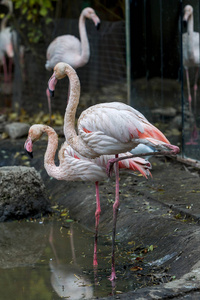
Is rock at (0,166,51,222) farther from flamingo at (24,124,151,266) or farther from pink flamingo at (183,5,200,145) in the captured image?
pink flamingo at (183,5,200,145)

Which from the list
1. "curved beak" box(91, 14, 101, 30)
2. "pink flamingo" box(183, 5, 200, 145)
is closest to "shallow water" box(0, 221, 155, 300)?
"pink flamingo" box(183, 5, 200, 145)

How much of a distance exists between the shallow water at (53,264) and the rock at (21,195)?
15 centimetres

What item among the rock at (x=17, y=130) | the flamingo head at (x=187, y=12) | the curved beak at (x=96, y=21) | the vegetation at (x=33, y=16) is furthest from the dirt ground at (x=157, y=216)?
the vegetation at (x=33, y=16)

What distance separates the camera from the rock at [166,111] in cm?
696

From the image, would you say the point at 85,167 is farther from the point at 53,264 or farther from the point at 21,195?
the point at 21,195

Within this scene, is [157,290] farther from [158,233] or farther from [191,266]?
[158,233]

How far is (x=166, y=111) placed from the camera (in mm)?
7117

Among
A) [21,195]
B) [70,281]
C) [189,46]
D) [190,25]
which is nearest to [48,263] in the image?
[70,281]

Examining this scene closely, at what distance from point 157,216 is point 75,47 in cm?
416

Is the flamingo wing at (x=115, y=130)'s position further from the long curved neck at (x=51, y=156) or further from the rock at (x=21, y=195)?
the rock at (x=21, y=195)

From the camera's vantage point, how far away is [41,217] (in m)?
5.61

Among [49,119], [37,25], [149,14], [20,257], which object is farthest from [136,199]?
[37,25]

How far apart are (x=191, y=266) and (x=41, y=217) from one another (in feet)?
7.82

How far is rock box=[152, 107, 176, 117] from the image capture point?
6965 millimetres
